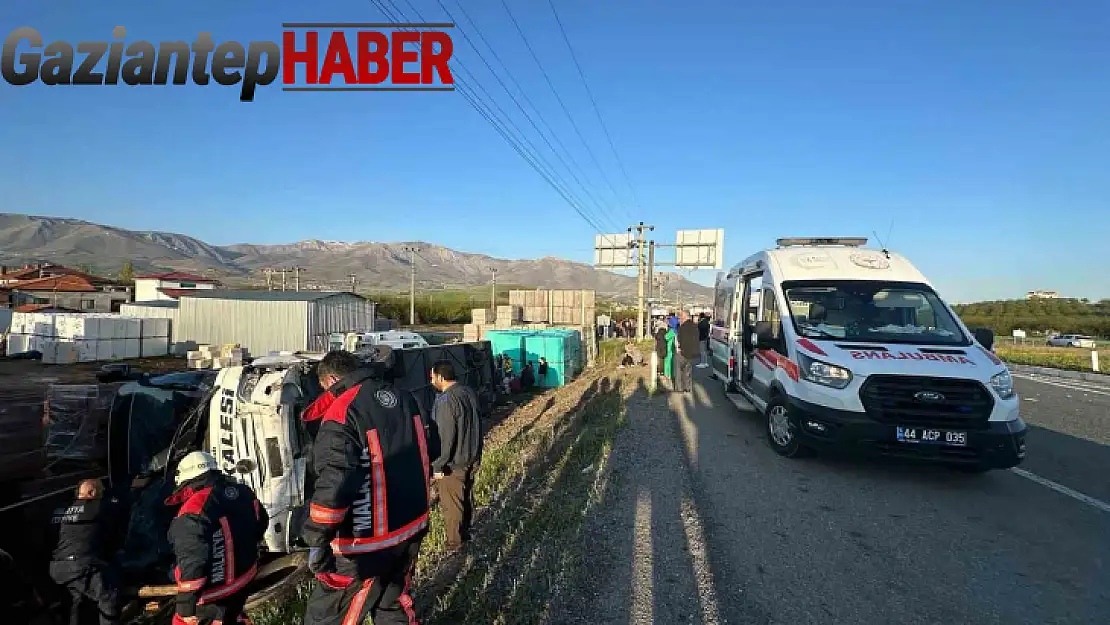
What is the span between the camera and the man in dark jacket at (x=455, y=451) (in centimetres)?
491

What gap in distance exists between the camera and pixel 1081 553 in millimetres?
4418

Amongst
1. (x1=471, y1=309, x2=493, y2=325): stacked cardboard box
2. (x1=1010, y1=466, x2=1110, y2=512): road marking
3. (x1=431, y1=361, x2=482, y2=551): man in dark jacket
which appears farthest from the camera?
(x1=471, y1=309, x2=493, y2=325): stacked cardboard box

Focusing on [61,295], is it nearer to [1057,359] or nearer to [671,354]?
[671,354]

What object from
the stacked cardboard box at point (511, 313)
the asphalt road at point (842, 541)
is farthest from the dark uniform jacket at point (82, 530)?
the stacked cardboard box at point (511, 313)

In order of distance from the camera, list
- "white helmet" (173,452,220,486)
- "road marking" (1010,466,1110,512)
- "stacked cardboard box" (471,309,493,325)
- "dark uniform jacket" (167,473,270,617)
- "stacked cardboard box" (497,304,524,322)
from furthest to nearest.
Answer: "stacked cardboard box" (471,309,493,325) < "stacked cardboard box" (497,304,524,322) < "road marking" (1010,466,1110,512) < "white helmet" (173,452,220,486) < "dark uniform jacket" (167,473,270,617)

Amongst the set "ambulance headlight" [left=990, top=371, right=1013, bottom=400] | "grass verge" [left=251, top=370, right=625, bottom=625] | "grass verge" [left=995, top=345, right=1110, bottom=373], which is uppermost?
"ambulance headlight" [left=990, top=371, right=1013, bottom=400]

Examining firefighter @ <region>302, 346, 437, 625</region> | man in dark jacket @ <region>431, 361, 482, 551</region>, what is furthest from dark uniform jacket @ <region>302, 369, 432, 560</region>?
man in dark jacket @ <region>431, 361, 482, 551</region>

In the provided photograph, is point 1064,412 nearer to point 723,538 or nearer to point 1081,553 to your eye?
point 1081,553

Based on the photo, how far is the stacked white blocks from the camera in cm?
2817

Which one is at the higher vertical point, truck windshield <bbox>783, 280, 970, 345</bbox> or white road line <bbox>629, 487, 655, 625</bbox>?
truck windshield <bbox>783, 280, 970, 345</bbox>

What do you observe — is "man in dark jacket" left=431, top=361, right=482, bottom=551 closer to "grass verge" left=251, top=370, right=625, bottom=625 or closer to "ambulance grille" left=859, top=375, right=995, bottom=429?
"grass verge" left=251, top=370, right=625, bottom=625

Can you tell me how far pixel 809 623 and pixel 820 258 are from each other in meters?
5.94

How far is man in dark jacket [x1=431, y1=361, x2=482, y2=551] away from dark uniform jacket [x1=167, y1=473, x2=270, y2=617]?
153 cm

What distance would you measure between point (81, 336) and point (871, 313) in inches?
1368
